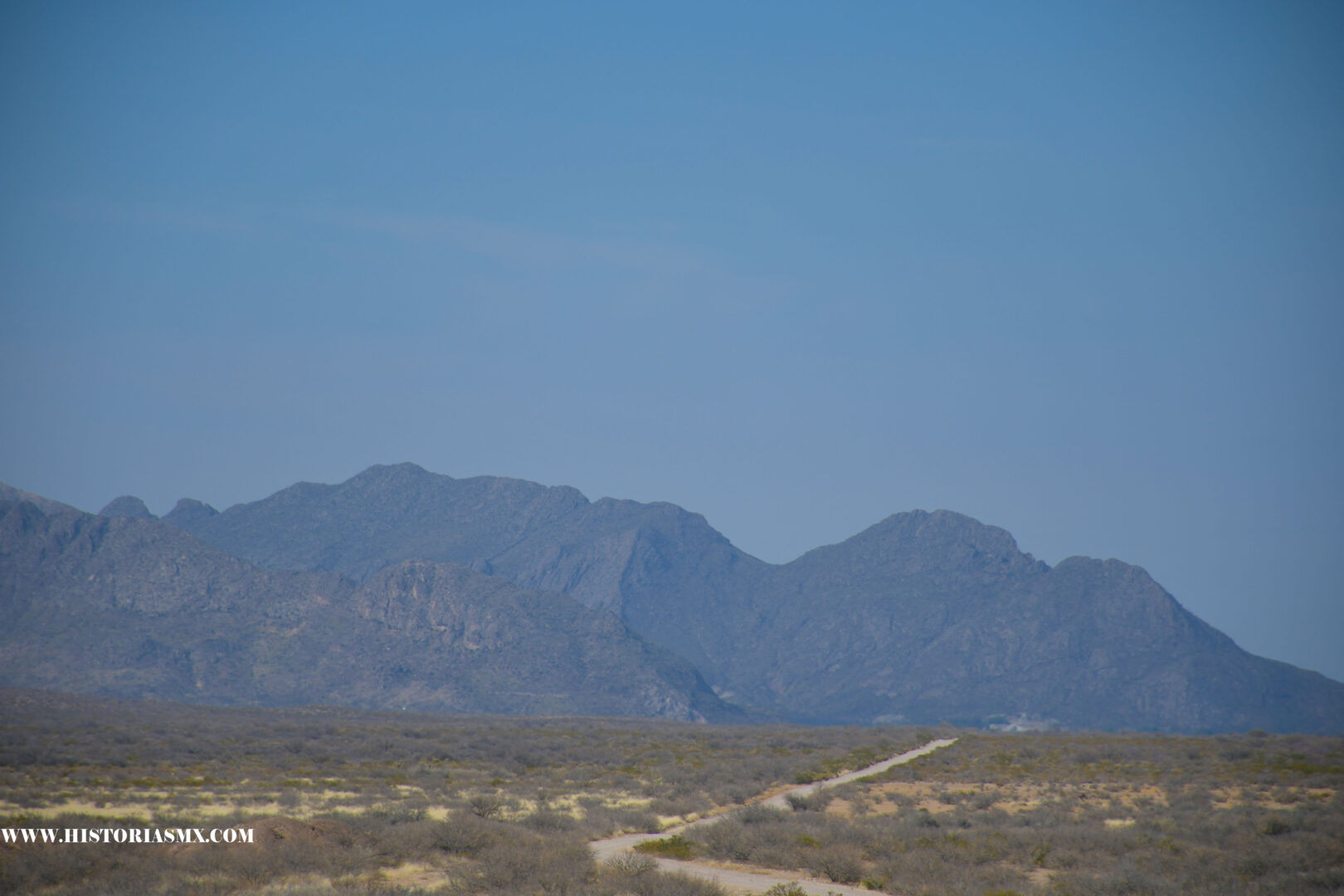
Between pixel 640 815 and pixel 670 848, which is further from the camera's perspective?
pixel 640 815

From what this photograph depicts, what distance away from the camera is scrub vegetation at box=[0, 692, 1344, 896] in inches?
1023

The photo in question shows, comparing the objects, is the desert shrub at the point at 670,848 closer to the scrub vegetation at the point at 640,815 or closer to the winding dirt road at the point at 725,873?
the scrub vegetation at the point at 640,815

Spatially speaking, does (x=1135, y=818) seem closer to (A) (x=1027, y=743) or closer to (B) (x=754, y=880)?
(B) (x=754, y=880)

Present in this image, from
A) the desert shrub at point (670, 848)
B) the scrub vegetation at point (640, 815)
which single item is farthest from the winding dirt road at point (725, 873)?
the scrub vegetation at point (640, 815)

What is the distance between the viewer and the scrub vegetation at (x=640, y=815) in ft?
85.3

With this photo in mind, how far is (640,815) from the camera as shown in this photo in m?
37.3

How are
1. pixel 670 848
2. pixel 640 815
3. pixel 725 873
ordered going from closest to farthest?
pixel 725 873
pixel 670 848
pixel 640 815

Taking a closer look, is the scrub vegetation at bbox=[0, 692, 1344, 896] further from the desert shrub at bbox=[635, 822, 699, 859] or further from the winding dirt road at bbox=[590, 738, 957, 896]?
the winding dirt road at bbox=[590, 738, 957, 896]

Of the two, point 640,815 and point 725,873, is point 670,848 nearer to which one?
point 725,873

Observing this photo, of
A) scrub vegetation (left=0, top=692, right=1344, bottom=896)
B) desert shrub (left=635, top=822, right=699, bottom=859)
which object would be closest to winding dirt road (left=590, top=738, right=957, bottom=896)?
desert shrub (left=635, top=822, right=699, bottom=859)

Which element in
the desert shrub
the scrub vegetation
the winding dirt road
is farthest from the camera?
the desert shrub

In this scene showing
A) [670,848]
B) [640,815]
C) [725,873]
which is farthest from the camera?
[640,815]

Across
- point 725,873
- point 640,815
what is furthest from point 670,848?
point 640,815

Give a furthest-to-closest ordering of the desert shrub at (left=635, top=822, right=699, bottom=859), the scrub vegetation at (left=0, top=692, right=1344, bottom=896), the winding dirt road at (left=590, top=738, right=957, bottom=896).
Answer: the desert shrub at (left=635, top=822, right=699, bottom=859)
the winding dirt road at (left=590, top=738, right=957, bottom=896)
the scrub vegetation at (left=0, top=692, right=1344, bottom=896)
